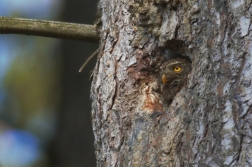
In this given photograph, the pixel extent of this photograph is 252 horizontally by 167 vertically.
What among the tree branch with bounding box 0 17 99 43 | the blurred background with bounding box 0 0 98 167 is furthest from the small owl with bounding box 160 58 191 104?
the blurred background with bounding box 0 0 98 167

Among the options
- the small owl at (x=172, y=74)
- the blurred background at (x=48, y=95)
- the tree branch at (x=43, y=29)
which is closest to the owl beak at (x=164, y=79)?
the small owl at (x=172, y=74)

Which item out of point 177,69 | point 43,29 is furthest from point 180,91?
point 43,29

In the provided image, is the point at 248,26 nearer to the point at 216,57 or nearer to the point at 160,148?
the point at 216,57

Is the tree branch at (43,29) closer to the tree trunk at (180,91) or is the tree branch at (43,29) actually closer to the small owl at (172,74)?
the tree trunk at (180,91)

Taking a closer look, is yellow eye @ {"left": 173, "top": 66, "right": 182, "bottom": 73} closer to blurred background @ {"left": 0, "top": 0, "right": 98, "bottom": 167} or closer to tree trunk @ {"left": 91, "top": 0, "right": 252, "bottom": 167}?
tree trunk @ {"left": 91, "top": 0, "right": 252, "bottom": 167}

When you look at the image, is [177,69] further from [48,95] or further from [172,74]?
[48,95]

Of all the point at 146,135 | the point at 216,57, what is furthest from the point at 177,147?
the point at 216,57

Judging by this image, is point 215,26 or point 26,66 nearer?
point 215,26
